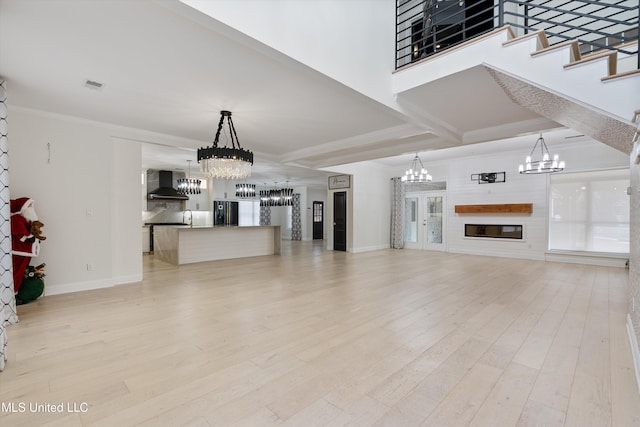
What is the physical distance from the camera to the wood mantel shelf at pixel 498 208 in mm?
7781

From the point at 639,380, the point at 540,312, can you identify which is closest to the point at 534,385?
the point at 639,380

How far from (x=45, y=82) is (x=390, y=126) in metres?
4.67

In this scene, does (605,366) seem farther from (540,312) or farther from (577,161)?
(577,161)

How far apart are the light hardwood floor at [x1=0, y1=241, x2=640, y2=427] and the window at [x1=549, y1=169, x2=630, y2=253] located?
10.1ft

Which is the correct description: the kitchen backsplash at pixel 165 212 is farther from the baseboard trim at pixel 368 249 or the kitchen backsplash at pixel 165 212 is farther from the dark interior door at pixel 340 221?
the baseboard trim at pixel 368 249

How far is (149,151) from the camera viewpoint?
689cm

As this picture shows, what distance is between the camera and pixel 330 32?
2912mm

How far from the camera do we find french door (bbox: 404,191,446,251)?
379 inches

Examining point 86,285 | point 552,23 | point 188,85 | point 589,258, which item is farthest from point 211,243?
point 589,258

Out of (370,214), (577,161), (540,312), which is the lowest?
(540,312)

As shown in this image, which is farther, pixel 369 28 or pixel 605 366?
pixel 369 28

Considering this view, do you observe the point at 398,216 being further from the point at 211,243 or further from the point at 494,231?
the point at 211,243

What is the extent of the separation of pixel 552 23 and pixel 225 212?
11731 mm

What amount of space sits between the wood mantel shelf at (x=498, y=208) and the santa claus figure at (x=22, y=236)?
952cm
